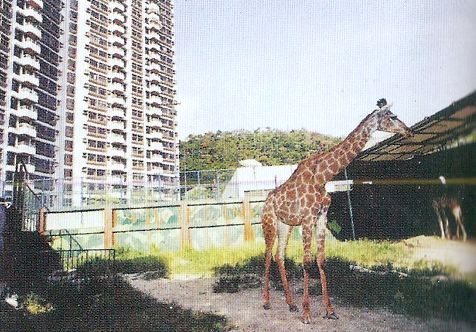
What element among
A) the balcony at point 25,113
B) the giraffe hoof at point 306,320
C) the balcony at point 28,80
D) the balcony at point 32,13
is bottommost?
the giraffe hoof at point 306,320

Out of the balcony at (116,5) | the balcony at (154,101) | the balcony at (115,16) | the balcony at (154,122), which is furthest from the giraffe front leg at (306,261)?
the balcony at (154,122)

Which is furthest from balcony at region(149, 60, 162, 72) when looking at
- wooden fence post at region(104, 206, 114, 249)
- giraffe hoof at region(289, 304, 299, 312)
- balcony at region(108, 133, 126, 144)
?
giraffe hoof at region(289, 304, 299, 312)

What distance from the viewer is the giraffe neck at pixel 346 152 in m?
4.59

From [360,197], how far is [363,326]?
4.05 meters

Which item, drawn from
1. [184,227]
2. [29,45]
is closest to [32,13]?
[29,45]

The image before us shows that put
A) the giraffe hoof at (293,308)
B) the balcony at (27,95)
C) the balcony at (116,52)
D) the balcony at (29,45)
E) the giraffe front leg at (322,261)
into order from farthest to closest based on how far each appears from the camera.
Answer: the balcony at (29,45)
the balcony at (27,95)
the balcony at (116,52)
the giraffe hoof at (293,308)
the giraffe front leg at (322,261)

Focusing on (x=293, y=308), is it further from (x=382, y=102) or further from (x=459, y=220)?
(x=382, y=102)

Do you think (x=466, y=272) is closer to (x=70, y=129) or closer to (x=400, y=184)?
(x=400, y=184)

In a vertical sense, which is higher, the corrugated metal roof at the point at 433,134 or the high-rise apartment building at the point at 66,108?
the high-rise apartment building at the point at 66,108

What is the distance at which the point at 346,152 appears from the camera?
182 inches

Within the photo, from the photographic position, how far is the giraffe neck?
15.0 ft

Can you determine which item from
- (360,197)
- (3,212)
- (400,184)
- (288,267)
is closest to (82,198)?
(3,212)

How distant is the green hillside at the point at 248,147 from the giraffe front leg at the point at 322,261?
146cm

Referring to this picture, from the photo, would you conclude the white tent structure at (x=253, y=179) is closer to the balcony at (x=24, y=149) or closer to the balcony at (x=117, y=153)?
the balcony at (x=117, y=153)
